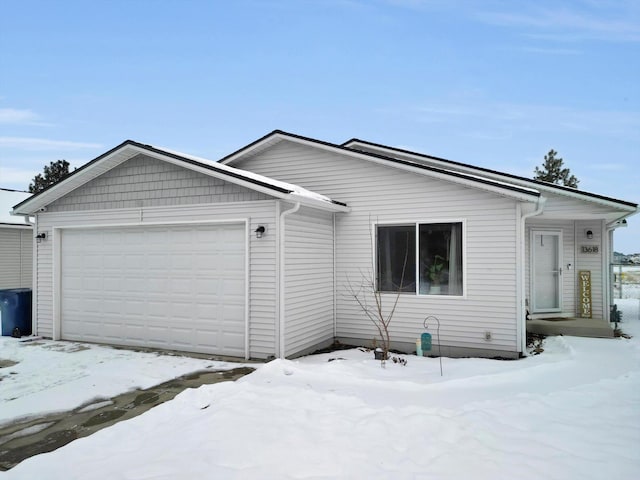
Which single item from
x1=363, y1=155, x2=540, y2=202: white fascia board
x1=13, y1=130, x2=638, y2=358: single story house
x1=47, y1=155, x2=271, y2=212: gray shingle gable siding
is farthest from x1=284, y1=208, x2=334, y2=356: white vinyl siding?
x1=363, y1=155, x2=540, y2=202: white fascia board

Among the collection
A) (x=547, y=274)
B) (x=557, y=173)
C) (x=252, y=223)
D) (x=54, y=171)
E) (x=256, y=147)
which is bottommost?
(x=547, y=274)

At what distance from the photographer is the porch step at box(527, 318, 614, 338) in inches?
369

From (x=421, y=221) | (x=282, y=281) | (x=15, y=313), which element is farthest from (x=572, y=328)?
(x=15, y=313)

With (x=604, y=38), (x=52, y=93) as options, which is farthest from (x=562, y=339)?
(x=52, y=93)

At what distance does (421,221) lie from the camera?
8.27 meters

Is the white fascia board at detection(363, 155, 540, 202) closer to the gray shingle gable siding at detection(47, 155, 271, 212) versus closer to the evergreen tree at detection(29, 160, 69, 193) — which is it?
the gray shingle gable siding at detection(47, 155, 271, 212)

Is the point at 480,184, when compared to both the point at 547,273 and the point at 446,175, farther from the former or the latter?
the point at 547,273

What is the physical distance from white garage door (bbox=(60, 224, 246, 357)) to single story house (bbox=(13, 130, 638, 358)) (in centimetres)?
3

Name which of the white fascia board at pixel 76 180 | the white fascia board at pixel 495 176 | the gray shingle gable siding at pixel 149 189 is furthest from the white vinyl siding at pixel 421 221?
the white fascia board at pixel 76 180

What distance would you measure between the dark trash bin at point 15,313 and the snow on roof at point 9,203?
6.47 meters

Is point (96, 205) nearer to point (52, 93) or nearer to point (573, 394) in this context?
point (573, 394)

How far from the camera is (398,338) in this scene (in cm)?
847

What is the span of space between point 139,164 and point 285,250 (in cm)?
354

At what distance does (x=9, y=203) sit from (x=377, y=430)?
64.8 ft
